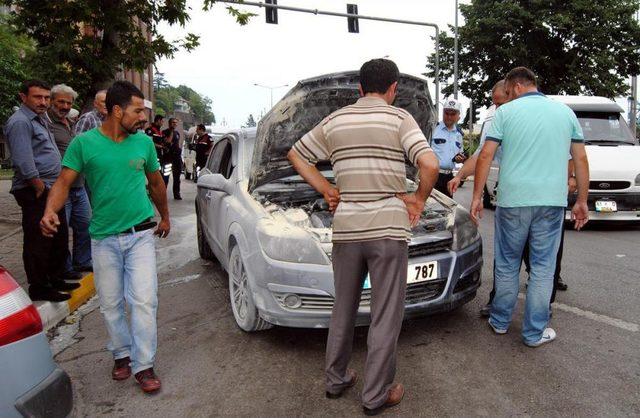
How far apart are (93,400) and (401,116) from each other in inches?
91.2

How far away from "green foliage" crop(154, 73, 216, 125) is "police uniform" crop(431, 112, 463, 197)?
126389 millimetres

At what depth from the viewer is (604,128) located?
9055 mm

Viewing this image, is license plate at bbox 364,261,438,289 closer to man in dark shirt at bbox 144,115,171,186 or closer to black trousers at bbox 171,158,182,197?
man in dark shirt at bbox 144,115,171,186

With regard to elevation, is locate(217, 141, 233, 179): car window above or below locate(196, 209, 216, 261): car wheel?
above

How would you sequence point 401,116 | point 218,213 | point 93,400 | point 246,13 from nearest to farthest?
point 401,116 < point 93,400 < point 218,213 < point 246,13

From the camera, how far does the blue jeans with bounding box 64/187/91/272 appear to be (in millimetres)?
5152

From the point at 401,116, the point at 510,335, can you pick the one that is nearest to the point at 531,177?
the point at 510,335

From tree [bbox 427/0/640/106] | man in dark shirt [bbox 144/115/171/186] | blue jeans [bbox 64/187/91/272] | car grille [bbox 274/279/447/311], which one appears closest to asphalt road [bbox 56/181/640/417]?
car grille [bbox 274/279/447/311]

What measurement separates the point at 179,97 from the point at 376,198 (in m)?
153

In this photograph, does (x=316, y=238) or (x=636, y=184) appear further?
(x=636, y=184)

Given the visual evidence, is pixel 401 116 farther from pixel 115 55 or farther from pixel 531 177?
pixel 115 55

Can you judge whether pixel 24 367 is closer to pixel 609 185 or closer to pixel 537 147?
pixel 537 147

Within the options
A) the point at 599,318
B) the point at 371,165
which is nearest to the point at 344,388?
the point at 371,165

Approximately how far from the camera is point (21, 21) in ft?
31.4
